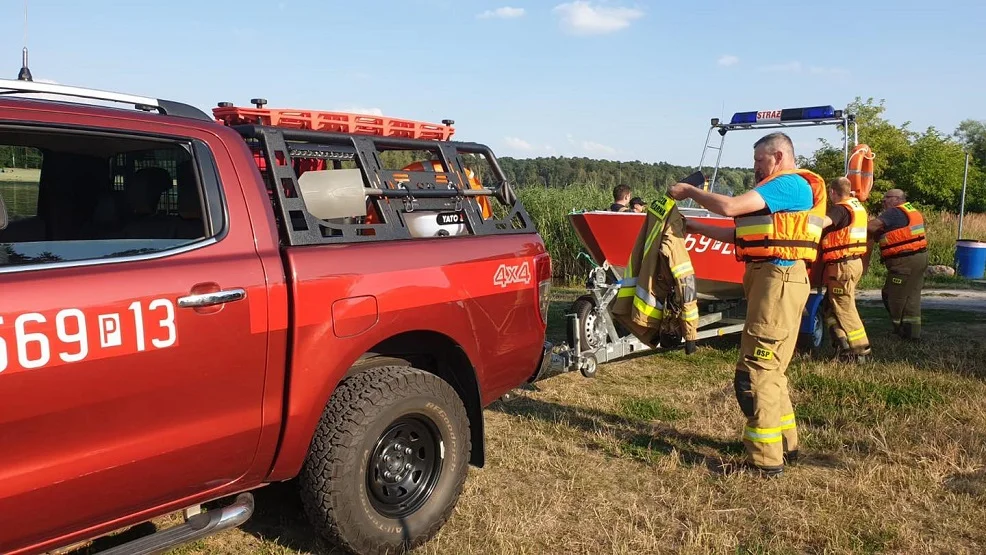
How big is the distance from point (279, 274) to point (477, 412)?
1.40 meters

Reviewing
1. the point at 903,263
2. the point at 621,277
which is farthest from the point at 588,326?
the point at 903,263

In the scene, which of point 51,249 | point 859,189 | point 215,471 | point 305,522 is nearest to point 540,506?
point 305,522

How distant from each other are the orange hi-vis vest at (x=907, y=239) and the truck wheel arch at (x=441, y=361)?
6765 mm

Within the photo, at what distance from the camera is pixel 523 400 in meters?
6.20

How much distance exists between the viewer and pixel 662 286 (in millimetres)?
5305

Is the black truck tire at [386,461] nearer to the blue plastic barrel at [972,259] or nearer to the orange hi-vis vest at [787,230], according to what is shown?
the orange hi-vis vest at [787,230]

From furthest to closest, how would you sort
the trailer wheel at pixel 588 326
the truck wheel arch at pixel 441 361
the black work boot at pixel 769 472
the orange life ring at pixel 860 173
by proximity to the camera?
the orange life ring at pixel 860 173 → the trailer wheel at pixel 588 326 → the black work boot at pixel 769 472 → the truck wheel arch at pixel 441 361

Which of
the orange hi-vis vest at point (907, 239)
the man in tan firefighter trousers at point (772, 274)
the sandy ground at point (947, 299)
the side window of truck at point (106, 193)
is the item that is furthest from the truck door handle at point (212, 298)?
the sandy ground at point (947, 299)

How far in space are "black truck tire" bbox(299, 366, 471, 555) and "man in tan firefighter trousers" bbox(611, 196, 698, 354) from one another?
1987 millimetres

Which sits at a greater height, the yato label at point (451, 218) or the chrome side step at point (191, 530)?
the yato label at point (451, 218)

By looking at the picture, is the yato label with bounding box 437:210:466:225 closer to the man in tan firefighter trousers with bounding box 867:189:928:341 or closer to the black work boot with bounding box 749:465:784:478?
the black work boot with bounding box 749:465:784:478

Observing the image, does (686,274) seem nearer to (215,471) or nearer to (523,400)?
(523,400)

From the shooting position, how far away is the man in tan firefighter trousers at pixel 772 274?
4.58m

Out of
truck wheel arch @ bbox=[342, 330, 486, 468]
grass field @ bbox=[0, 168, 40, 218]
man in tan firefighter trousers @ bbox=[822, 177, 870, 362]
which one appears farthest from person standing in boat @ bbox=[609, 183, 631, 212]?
grass field @ bbox=[0, 168, 40, 218]
